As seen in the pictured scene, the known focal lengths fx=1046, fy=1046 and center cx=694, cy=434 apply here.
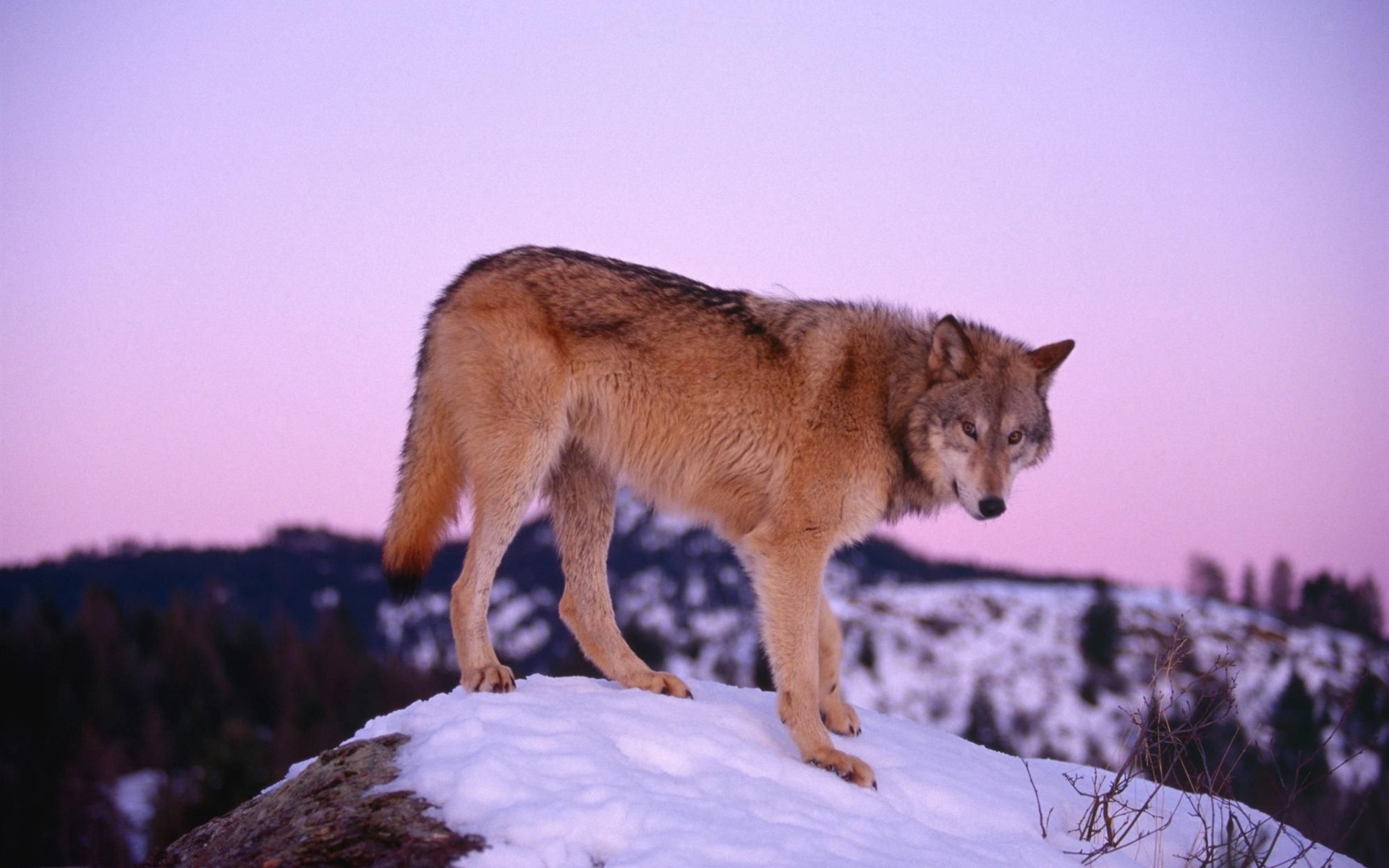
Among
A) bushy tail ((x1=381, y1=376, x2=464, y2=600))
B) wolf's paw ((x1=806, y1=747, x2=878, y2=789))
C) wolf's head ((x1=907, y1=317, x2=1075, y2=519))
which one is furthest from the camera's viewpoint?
bushy tail ((x1=381, y1=376, x2=464, y2=600))

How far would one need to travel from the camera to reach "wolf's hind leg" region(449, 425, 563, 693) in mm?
5957

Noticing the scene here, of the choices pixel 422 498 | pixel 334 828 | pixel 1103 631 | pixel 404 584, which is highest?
pixel 422 498

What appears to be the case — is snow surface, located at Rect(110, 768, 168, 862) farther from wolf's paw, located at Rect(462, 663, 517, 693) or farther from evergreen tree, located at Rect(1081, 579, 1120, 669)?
evergreen tree, located at Rect(1081, 579, 1120, 669)

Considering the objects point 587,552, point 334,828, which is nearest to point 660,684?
point 587,552

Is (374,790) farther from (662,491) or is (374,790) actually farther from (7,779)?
(7,779)

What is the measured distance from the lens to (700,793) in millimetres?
4629

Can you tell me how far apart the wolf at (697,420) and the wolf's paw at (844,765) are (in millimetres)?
647

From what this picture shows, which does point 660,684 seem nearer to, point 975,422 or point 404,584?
point 404,584

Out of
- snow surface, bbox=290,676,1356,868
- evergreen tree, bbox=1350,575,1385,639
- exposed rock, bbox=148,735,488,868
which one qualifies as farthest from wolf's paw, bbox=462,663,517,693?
evergreen tree, bbox=1350,575,1385,639

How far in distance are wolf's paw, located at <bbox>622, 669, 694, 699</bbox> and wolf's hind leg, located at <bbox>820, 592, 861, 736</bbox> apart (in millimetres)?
791

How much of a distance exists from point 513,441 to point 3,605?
70118 mm

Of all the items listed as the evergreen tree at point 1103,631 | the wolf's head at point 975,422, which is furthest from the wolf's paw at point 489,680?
the evergreen tree at point 1103,631

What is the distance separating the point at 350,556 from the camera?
311 ft

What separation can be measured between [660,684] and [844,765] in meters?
1.38
